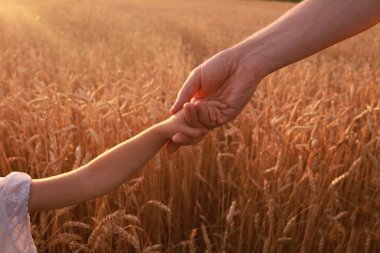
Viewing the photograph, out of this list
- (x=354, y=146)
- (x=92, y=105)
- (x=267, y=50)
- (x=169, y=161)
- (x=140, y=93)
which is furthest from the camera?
(x=140, y=93)

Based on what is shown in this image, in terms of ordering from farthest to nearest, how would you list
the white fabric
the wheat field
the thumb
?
the wheat field, the thumb, the white fabric

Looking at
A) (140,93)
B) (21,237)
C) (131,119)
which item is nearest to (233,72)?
(21,237)

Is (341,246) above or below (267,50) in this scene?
below

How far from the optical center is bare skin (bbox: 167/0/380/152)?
3.79 ft

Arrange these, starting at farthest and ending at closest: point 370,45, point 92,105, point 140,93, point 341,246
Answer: point 370,45 < point 140,93 < point 92,105 < point 341,246

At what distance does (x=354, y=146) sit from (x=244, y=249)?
0.91 m

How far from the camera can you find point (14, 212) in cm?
111

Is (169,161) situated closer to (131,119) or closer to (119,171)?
(131,119)

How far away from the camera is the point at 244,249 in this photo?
175cm

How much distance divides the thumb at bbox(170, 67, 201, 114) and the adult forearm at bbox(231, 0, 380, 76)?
112mm

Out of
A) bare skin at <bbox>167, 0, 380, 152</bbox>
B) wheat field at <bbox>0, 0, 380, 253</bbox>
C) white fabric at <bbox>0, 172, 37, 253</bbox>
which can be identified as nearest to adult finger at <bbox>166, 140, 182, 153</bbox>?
bare skin at <bbox>167, 0, 380, 152</bbox>

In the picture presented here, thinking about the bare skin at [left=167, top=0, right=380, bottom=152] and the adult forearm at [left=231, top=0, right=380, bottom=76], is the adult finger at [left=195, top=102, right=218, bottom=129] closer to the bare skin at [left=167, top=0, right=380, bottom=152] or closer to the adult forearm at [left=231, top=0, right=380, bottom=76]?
the bare skin at [left=167, top=0, right=380, bottom=152]

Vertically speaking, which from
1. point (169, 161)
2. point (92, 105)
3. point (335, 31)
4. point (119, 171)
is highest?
point (335, 31)

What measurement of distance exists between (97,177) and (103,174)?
0.01 meters
